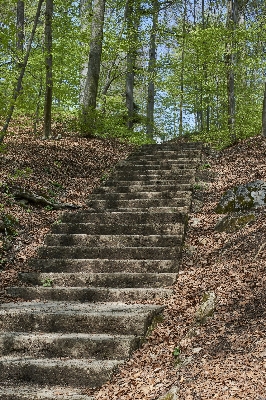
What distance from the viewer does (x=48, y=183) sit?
1007cm

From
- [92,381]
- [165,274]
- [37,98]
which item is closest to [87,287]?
[165,274]

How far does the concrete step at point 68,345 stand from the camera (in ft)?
14.9

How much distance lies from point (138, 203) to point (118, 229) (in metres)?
1.34

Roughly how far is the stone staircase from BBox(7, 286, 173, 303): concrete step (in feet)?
0.04

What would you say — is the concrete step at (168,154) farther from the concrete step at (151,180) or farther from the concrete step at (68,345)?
the concrete step at (68,345)

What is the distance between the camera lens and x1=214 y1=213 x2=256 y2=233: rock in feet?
23.2

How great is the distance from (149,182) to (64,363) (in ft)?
20.3

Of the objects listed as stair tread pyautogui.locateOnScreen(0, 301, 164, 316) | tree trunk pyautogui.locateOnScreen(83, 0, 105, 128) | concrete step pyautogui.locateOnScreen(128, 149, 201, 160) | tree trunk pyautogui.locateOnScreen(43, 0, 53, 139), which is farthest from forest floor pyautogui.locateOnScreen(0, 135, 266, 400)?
tree trunk pyautogui.locateOnScreen(83, 0, 105, 128)

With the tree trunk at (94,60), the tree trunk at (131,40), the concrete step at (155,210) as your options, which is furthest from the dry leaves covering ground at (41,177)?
the tree trunk at (131,40)

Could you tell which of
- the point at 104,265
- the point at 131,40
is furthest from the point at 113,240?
the point at 131,40

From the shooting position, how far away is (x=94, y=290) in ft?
19.4

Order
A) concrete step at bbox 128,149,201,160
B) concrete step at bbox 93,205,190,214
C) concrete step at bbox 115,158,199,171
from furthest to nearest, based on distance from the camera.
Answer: concrete step at bbox 128,149,201,160 < concrete step at bbox 115,158,199,171 < concrete step at bbox 93,205,190,214

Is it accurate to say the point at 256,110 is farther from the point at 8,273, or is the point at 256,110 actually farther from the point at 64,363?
the point at 64,363

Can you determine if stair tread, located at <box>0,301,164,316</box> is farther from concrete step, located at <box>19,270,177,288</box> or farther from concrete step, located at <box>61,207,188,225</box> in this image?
concrete step, located at <box>61,207,188,225</box>
